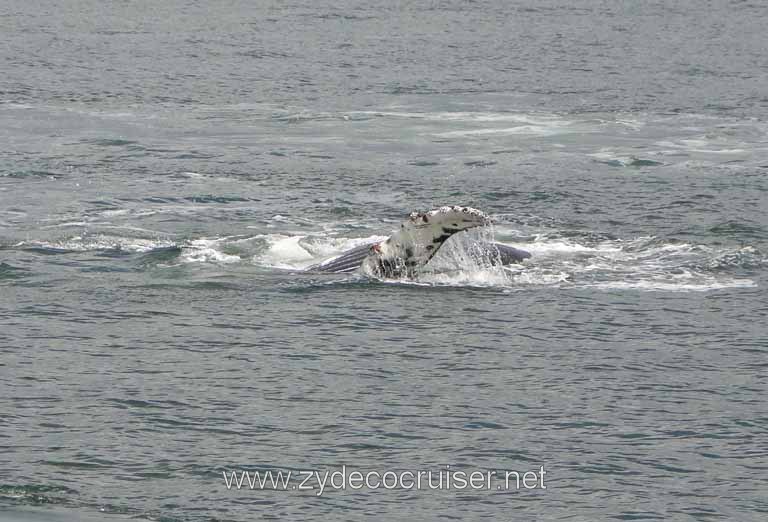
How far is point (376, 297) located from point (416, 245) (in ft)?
4.16

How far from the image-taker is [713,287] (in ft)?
70.6

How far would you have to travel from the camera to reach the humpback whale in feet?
70.5

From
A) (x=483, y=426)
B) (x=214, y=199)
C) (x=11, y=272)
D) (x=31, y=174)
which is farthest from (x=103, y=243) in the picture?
(x=483, y=426)

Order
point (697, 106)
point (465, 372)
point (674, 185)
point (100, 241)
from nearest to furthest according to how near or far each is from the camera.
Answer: point (465, 372) → point (100, 241) → point (674, 185) → point (697, 106)

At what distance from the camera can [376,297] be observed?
68.5ft

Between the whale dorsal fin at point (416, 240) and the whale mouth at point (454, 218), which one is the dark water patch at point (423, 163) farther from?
the whale mouth at point (454, 218)

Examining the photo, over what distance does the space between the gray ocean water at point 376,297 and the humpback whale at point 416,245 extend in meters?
0.31

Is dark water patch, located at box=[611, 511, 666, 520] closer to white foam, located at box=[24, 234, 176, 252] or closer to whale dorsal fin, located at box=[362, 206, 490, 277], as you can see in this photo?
whale dorsal fin, located at box=[362, 206, 490, 277]

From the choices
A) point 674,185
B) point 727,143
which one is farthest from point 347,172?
point 727,143

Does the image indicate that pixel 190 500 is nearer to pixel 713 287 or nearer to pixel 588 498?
pixel 588 498

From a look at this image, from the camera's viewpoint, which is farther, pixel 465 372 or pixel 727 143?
pixel 727 143

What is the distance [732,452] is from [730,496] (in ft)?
3.92

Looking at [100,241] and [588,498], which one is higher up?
[100,241]

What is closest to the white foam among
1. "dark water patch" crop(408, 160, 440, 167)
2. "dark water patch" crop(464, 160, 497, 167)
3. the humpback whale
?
the humpback whale
